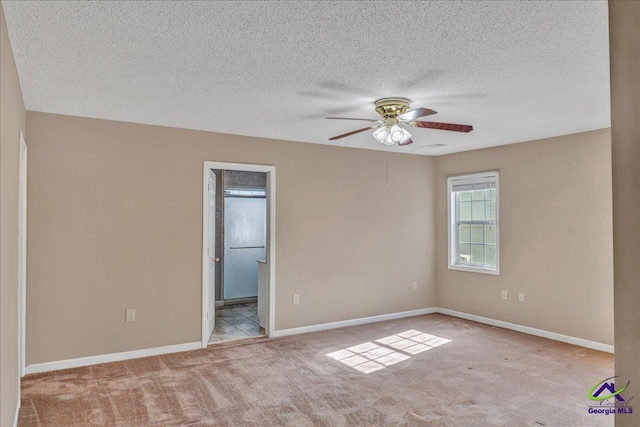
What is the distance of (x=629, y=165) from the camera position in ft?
4.33

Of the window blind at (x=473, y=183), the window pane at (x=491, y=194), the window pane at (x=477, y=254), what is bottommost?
the window pane at (x=477, y=254)

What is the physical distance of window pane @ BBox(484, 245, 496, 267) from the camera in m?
5.60

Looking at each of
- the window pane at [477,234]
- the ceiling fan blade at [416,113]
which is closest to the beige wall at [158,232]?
the window pane at [477,234]

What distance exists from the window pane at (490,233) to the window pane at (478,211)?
15 cm

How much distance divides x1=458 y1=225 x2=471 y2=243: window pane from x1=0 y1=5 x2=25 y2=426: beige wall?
5316 mm

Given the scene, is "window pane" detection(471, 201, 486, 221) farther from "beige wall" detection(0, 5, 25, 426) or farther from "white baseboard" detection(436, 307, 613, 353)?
"beige wall" detection(0, 5, 25, 426)

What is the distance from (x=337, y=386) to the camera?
135 inches

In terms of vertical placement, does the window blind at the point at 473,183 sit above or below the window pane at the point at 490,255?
above

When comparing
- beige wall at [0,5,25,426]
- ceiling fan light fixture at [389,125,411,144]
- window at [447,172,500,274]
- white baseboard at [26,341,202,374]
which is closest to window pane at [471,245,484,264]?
window at [447,172,500,274]

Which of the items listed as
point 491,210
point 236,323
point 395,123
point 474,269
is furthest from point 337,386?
point 491,210

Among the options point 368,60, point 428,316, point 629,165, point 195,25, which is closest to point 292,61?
point 368,60

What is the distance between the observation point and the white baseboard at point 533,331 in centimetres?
445

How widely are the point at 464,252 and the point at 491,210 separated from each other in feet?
2.59

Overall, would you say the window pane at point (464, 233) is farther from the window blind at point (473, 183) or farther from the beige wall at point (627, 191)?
the beige wall at point (627, 191)
